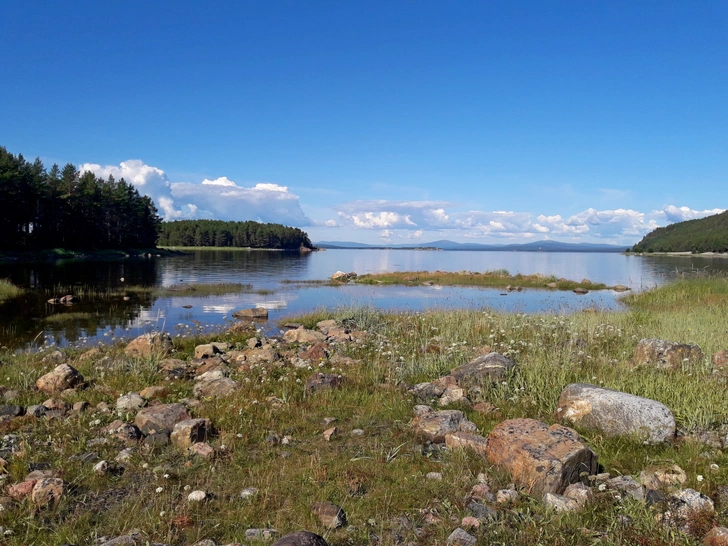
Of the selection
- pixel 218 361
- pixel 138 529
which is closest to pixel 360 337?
pixel 218 361

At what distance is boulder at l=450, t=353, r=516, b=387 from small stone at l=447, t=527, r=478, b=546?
4.73 metres

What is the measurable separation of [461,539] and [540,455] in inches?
62.8

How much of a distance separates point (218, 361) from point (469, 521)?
8.95 m

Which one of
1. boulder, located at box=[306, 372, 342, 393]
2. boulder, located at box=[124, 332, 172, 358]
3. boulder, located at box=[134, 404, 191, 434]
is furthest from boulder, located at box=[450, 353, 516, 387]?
boulder, located at box=[124, 332, 172, 358]

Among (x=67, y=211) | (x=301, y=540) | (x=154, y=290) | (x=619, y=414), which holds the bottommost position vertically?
(x=154, y=290)

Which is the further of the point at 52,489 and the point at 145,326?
the point at 145,326

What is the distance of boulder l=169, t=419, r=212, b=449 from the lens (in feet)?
22.2

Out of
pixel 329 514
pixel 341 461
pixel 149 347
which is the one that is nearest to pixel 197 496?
pixel 329 514

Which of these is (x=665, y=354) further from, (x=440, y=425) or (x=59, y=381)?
(x=59, y=381)

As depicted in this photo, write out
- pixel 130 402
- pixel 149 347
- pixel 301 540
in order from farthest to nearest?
1. pixel 149 347
2. pixel 130 402
3. pixel 301 540

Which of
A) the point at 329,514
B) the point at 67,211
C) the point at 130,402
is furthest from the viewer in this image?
the point at 67,211

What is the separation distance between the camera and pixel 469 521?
4.76m

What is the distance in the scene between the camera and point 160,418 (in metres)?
7.50

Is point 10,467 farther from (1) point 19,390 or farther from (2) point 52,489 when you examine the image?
(1) point 19,390
